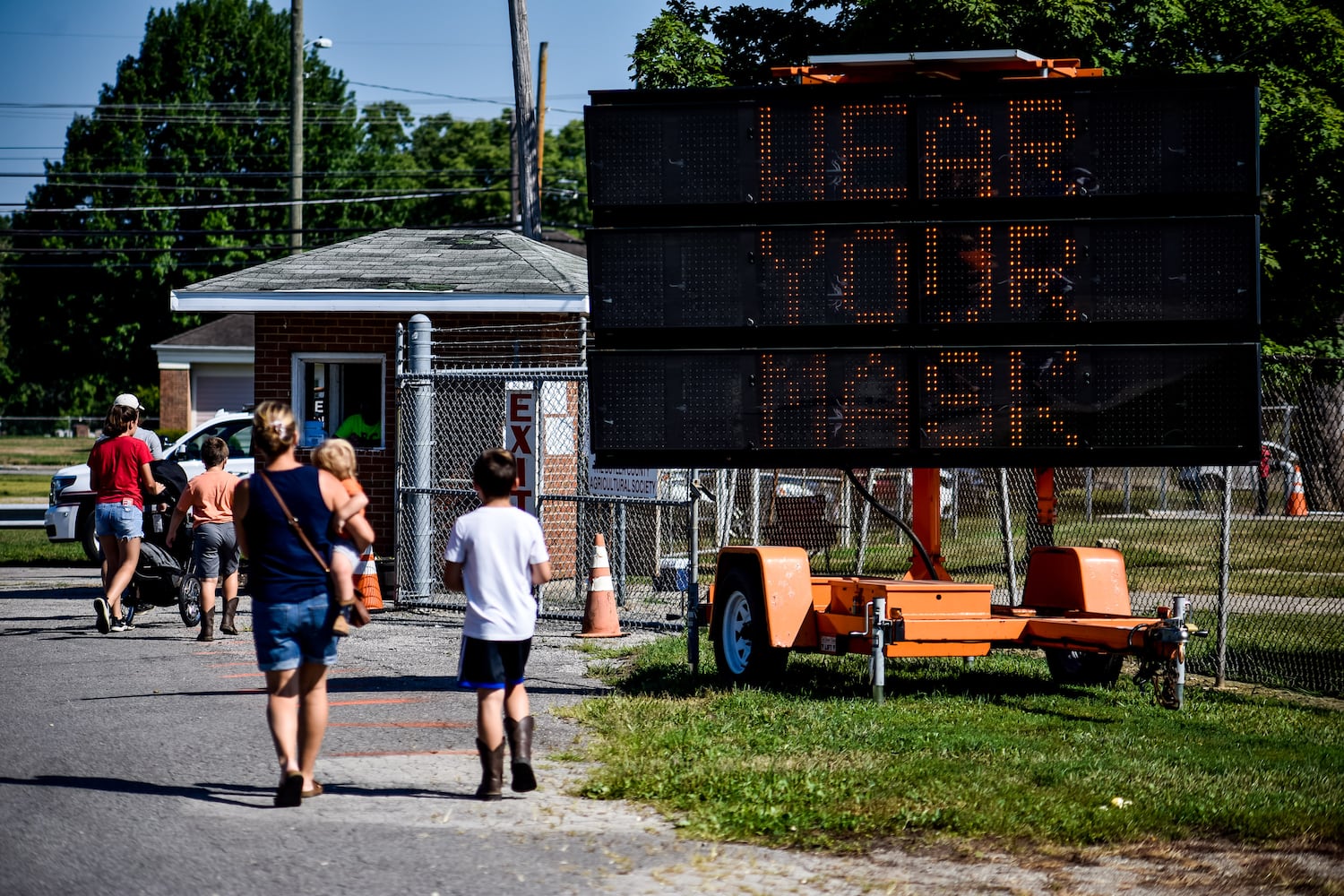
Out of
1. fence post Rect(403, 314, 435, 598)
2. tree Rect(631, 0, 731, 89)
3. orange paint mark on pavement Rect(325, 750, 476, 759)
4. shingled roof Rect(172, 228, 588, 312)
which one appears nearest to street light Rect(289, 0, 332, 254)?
tree Rect(631, 0, 731, 89)

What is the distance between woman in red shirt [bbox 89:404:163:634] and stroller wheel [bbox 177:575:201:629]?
844 mm

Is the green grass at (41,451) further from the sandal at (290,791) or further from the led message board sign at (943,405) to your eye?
the sandal at (290,791)

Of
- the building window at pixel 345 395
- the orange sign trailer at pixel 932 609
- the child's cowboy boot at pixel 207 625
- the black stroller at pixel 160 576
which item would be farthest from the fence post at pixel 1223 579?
the building window at pixel 345 395

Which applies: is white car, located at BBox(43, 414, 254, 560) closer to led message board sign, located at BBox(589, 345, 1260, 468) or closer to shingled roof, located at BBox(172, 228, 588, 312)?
shingled roof, located at BBox(172, 228, 588, 312)

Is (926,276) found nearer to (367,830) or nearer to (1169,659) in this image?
(1169,659)

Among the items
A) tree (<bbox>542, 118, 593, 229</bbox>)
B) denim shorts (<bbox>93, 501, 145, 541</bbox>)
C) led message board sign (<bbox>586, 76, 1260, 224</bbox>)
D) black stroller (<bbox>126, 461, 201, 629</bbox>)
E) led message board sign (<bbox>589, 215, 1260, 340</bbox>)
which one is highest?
tree (<bbox>542, 118, 593, 229</bbox>)

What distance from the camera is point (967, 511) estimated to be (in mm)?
25453

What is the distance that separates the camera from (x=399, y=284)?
18.2 m

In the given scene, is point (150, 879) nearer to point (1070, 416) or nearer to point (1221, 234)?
point (1070, 416)

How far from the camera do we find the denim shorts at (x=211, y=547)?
13.2 m

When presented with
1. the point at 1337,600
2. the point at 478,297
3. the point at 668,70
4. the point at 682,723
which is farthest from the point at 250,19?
the point at 682,723

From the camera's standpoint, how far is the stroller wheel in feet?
46.9

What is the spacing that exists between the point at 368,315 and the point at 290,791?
40.2 ft

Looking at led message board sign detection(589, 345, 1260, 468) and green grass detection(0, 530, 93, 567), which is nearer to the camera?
led message board sign detection(589, 345, 1260, 468)
